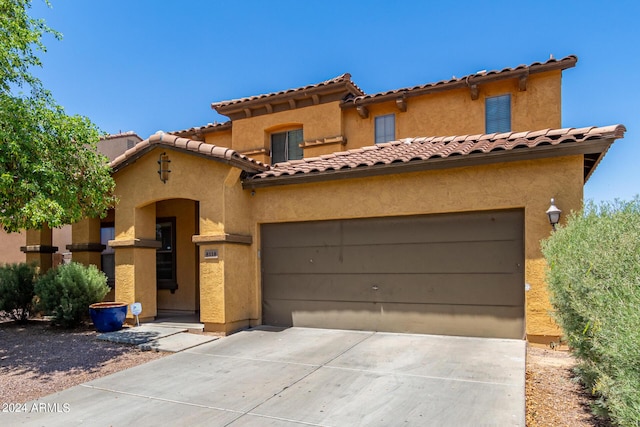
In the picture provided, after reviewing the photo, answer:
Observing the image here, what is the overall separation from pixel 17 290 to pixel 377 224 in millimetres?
9681

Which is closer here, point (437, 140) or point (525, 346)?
point (525, 346)

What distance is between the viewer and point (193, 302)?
41.4ft

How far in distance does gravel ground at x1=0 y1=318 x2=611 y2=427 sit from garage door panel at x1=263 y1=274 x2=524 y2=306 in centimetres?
127

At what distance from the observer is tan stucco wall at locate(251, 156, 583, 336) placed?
7.79m

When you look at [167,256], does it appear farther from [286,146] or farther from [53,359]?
[286,146]

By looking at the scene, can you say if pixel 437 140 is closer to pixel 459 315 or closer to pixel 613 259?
pixel 459 315

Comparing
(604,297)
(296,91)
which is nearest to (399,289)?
(604,297)

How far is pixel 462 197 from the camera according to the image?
336 inches

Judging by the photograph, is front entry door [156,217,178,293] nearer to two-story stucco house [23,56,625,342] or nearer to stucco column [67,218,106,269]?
two-story stucco house [23,56,625,342]

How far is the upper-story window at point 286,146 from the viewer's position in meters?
15.4

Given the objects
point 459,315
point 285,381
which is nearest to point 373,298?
point 459,315

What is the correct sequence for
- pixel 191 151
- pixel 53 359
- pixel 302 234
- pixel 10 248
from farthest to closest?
pixel 10 248 → pixel 302 234 → pixel 191 151 → pixel 53 359

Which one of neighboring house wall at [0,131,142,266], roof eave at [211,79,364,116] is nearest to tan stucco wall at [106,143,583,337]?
roof eave at [211,79,364,116]

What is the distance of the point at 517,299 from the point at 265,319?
5.62 meters
